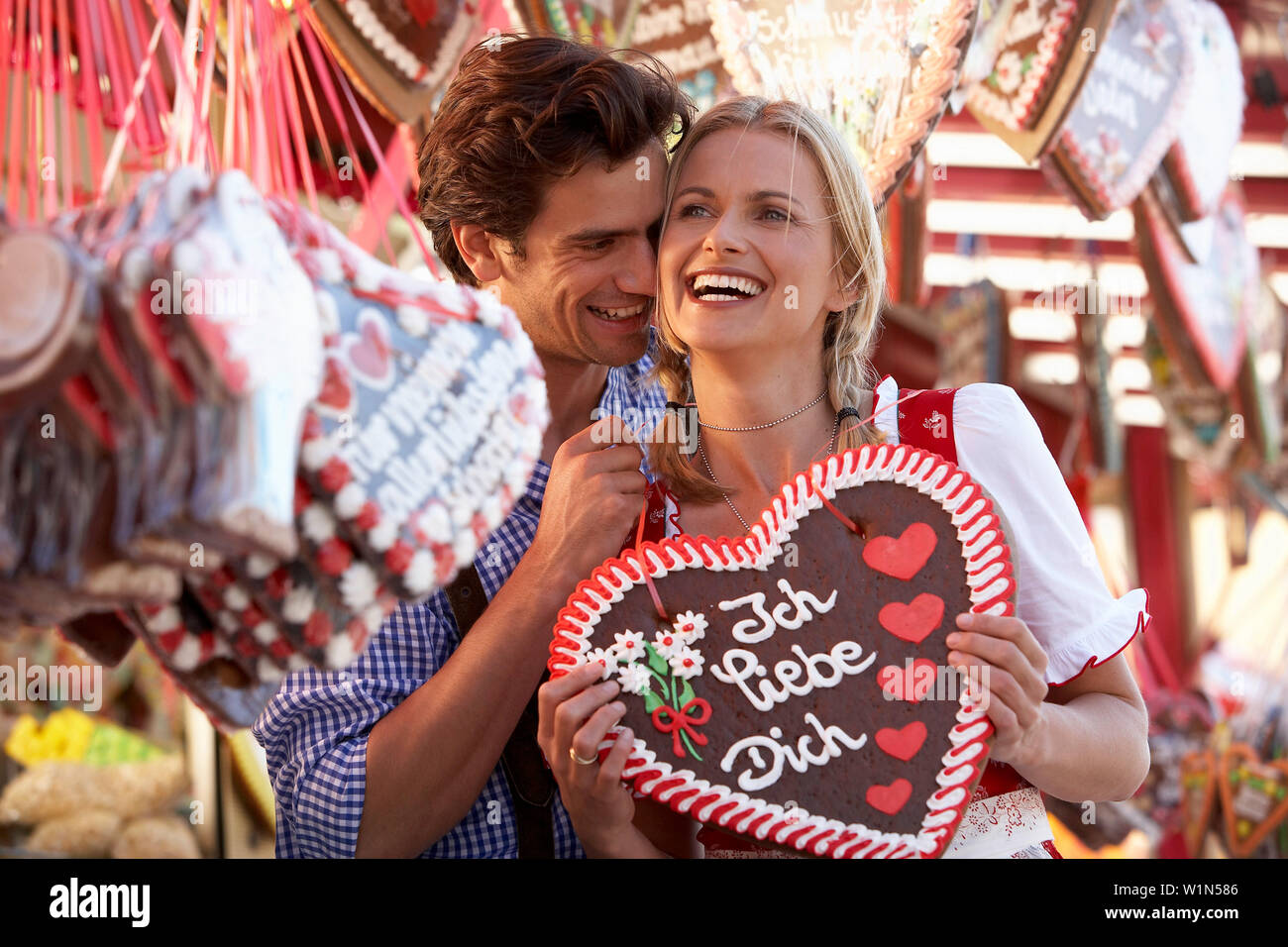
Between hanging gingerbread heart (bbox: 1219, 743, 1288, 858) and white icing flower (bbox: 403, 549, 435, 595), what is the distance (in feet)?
11.1

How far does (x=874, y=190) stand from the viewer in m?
1.75

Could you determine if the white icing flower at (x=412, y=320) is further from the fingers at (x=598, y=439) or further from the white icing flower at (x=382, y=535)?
the fingers at (x=598, y=439)

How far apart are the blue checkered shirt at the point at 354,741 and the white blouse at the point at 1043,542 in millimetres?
377

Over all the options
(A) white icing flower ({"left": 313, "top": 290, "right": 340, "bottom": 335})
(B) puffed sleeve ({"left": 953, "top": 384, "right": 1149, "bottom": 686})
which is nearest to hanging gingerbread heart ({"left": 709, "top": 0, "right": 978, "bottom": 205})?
(B) puffed sleeve ({"left": 953, "top": 384, "right": 1149, "bottom": 686})

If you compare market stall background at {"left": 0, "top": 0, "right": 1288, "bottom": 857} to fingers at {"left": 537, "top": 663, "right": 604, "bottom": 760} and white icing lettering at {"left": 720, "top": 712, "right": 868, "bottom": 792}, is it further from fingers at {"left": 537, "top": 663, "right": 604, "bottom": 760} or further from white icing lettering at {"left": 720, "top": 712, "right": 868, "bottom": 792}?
white icing lettering at {"left": 720, "top": 712, "right": 868, "bottom": 792}

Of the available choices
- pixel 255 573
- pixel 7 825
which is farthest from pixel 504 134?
pixel 7 825

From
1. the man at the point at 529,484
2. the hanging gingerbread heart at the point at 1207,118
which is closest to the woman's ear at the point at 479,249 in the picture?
the man at the point at 529,484

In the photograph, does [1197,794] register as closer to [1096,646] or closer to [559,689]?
[1096,646]

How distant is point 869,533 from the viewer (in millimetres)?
1256

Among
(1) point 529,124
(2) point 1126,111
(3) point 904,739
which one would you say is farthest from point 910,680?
(2) point 1126,111

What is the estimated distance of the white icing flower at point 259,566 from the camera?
2.72ft

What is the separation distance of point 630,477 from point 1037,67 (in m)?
1.17

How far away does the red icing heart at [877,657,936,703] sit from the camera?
1.21 m
